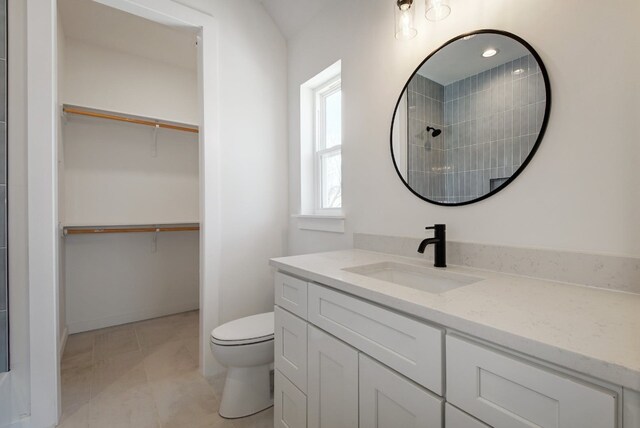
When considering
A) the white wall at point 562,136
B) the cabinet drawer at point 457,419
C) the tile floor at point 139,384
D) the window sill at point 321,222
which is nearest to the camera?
the cabinet drawer at point 457,419

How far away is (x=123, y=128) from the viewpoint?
2.85 meters

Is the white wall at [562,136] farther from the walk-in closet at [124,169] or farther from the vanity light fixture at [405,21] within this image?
the walk-in closet at [124,169]

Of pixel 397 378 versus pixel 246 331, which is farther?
pixel 246 331

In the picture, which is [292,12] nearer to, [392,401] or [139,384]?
[392,401]

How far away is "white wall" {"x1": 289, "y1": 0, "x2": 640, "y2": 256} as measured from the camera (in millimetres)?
867

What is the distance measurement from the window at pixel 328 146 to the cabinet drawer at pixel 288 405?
1.20 meters

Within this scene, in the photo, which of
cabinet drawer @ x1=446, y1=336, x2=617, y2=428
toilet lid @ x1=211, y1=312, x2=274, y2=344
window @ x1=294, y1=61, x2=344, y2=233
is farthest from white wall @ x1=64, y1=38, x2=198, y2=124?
cabinet drawer @ x1=446, y1=336, x2=617, y2=428

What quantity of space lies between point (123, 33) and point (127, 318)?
8.81 feet

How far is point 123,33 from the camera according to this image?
8.41ft

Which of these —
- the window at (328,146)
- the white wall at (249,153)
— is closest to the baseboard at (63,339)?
the white wall at (249,153)

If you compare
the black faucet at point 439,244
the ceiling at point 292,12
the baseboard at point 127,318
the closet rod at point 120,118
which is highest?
the ceiling at point 292,12

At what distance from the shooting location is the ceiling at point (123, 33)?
7.45 ft

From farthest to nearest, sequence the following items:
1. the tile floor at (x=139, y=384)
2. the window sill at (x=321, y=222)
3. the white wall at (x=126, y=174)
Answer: the white wall at (x=126, y=174), the window sill at (x=321, y=222), the tile floor at (x=139, y=384)

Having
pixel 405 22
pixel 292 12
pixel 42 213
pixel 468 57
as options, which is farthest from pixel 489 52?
pixel 42 213
